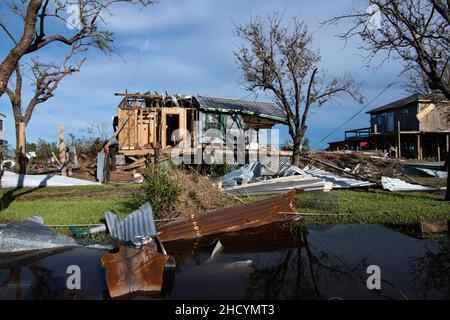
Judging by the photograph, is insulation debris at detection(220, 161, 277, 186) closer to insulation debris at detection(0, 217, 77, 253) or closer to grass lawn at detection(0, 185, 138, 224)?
grass lawn at detection(0, 185, 138, 224)

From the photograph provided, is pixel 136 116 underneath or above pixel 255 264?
above

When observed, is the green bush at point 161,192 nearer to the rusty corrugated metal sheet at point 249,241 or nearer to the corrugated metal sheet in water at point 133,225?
the corrugated metal sheet in water at point 133,225

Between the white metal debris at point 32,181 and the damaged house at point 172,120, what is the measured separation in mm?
3663

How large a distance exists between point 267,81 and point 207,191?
1121 centimetres

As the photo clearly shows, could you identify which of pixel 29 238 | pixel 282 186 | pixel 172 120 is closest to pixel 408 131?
pixel 172 120

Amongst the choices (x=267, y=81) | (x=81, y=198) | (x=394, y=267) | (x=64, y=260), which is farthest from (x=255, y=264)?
(x=267, y=81)

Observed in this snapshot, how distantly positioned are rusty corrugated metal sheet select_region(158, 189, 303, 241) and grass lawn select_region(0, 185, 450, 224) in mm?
786

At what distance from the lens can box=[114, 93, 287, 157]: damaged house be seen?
20573 millimetres

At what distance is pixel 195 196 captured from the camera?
8.78 metres

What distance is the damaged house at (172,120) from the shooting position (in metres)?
20.6

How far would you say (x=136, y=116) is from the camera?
67.8 feet

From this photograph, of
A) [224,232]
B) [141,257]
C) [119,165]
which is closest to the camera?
[141,257]

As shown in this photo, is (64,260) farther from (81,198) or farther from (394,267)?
(81,198)

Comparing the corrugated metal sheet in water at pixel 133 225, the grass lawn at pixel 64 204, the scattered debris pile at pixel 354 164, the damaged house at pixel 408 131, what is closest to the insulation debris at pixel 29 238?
the corrugated metal sheet in water at pixel 133 225
